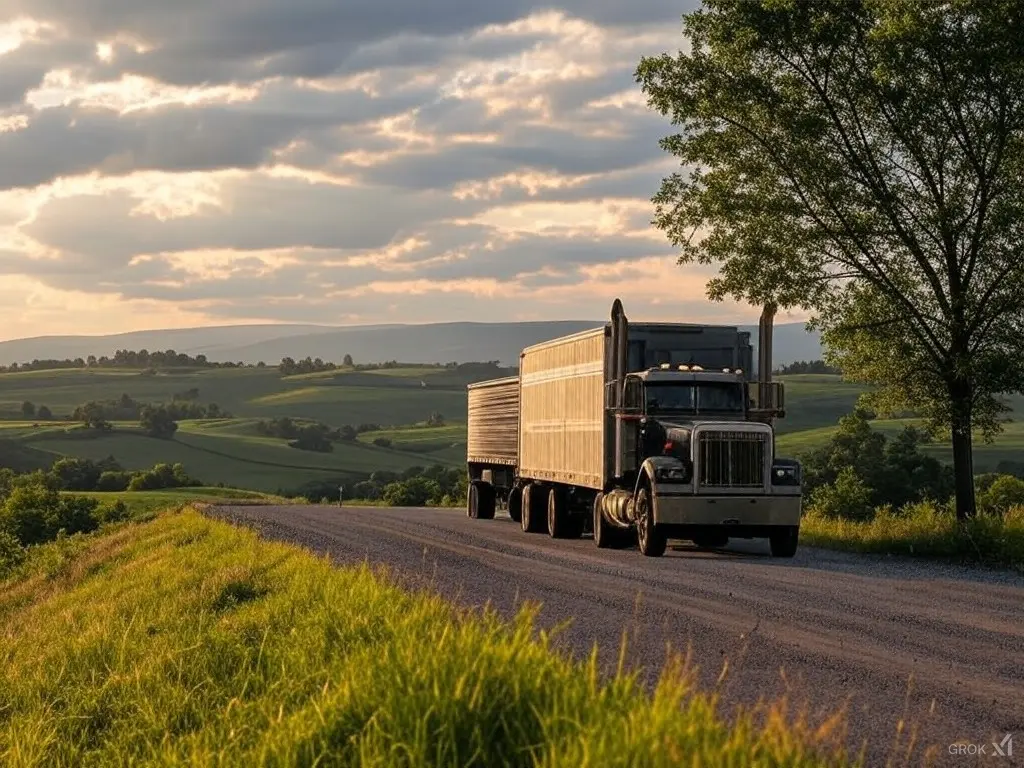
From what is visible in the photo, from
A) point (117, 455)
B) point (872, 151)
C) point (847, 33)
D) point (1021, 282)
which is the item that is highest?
point (847, 33)

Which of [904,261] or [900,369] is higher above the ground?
[904,261]

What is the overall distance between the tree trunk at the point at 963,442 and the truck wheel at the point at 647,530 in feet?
21.9

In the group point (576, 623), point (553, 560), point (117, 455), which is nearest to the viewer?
point (576, 623)

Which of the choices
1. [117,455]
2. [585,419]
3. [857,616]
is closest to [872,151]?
[585,419]

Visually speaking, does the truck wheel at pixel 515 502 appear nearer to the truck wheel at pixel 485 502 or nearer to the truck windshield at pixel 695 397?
the truck wheel at pixel 485 502

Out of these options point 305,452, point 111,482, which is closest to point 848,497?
point 111,482

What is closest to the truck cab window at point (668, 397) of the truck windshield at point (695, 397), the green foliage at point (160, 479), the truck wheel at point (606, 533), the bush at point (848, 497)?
the truck windshield at point (695, 397)

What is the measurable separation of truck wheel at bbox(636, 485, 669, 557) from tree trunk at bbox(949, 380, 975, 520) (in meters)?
6.67

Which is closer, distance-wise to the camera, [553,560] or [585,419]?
[553,560]

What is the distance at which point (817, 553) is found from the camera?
75.7 ft

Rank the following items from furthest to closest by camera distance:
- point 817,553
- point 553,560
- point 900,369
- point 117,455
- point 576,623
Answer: point 117,455
point 900,369
point 817,553
point 553,560
point 576,623

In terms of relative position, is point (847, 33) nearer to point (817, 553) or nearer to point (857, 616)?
point (817, 553)

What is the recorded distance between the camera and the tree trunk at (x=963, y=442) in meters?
24.0

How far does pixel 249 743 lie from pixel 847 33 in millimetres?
20000
